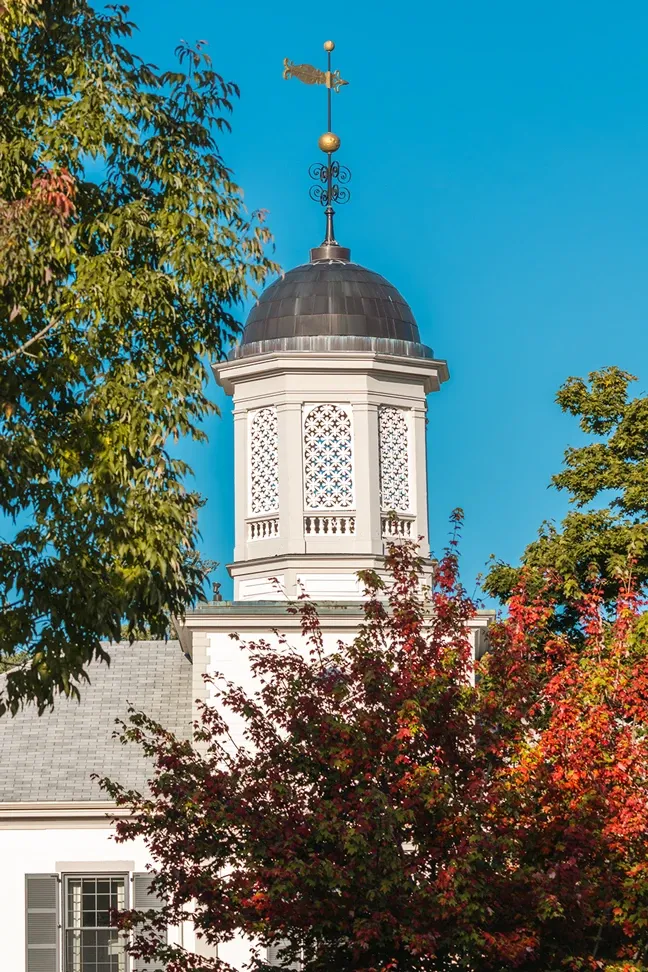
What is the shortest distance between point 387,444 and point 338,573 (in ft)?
7.77

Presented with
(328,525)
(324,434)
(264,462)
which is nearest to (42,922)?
(328,525)

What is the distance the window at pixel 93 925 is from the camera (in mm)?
27469

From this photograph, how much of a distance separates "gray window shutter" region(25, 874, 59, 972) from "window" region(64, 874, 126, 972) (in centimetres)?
17

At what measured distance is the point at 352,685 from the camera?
Result: 61.6 feet

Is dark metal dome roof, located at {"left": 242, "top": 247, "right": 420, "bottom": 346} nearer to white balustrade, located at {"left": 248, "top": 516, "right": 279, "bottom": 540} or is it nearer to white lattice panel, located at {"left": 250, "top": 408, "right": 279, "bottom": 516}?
white lattice panel, located at {"left": 250, "top": 408, "right": 279, "bottom": 516}

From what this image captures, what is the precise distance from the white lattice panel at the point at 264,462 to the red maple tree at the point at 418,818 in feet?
36.7

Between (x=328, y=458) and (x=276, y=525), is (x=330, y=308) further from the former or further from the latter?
(x=276, y=525)

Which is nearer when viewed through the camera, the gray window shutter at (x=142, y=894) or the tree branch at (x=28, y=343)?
the tree branch at (x=28, y=343)

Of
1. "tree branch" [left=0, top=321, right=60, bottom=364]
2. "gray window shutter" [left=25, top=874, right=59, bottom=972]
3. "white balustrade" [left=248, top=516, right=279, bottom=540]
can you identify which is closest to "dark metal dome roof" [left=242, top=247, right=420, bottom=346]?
"white balustrade" [left=248, top=516, right=279, bottom=540]

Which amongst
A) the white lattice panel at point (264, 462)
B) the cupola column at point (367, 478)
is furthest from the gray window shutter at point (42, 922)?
the cupola column at point (367, 478)

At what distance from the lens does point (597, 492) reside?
1318 inches

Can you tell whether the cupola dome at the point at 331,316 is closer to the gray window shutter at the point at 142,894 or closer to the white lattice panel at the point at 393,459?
the white lattice panel at the point at 393,459

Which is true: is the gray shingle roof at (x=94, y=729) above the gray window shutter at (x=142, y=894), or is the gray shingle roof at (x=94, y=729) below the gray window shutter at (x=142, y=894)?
above

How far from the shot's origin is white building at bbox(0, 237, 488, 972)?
28.0 meters
